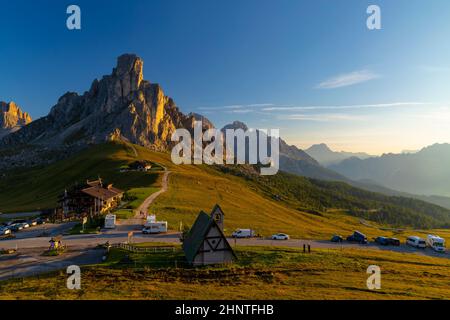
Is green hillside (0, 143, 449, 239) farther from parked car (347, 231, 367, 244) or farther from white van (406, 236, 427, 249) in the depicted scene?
white van (406, 236, 427, 249)

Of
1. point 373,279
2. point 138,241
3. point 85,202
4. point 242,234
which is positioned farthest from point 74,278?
point 85,202

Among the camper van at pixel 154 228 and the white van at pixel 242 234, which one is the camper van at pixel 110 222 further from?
the white van at pixel 242 234

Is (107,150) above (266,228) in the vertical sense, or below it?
above

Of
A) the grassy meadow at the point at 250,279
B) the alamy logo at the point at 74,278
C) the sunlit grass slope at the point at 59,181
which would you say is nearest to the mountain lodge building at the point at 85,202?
the sunlit grass slope at the point at 59,181

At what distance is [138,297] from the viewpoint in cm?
2611

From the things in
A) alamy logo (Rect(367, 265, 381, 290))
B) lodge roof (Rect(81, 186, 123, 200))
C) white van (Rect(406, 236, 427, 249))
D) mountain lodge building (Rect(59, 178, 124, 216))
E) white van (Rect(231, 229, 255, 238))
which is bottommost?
white van (Rect(406, 236, 427, 249))

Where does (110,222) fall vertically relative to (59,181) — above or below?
below

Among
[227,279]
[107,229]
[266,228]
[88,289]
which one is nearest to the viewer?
[88,289]

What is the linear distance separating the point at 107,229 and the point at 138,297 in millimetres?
36208

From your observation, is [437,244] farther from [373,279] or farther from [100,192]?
[100,192]

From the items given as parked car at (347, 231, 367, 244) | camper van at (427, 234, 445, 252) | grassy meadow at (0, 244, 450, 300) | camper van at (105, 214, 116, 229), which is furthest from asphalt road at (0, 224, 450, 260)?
grassy meadow at (0, 244, 450, 300)
